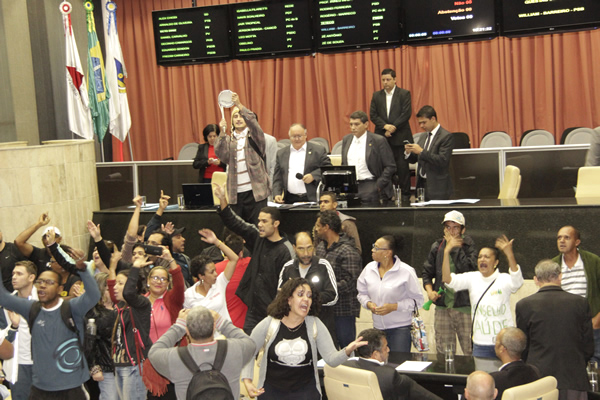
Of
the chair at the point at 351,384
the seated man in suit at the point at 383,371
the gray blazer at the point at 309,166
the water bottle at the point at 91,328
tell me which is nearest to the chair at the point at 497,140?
the gray blazer at the point at 309,166

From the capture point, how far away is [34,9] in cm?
1227

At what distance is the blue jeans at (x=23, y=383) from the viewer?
5562 mm

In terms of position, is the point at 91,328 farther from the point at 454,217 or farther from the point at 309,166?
the point at 309,166

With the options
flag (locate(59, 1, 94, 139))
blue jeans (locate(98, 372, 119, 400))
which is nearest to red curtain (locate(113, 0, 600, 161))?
flag (locate(59, 1, 94, 139))

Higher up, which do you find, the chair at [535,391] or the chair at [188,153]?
the chair at [188,153]

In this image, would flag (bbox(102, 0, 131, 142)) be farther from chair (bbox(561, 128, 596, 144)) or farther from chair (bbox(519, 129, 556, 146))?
chair (bbox(561, 128, 596, 144))

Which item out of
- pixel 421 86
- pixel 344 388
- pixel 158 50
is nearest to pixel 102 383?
pixel 344 388

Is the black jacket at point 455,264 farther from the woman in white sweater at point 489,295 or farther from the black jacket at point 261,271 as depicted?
the black jacket at point 261,271

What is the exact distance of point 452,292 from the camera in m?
6.50

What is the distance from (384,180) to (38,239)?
4397 mm

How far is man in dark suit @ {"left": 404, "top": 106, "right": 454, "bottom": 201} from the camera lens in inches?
325

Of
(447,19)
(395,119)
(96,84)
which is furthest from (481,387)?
(96,84)

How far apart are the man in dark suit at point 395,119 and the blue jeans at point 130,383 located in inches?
185

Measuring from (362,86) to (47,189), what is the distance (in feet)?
18.8
